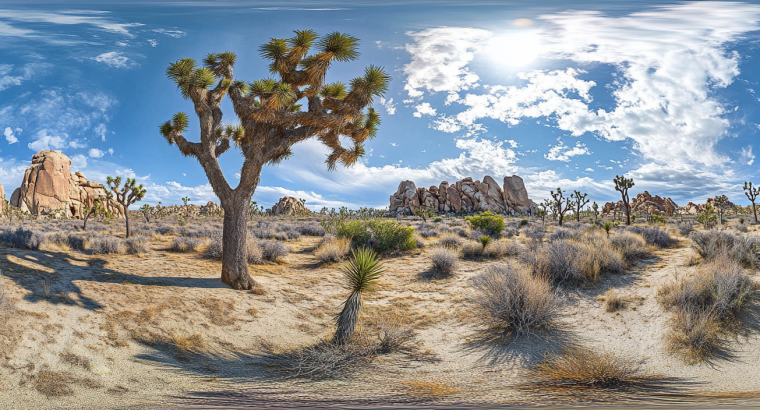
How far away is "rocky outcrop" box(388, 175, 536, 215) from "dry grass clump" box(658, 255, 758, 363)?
71467 mm

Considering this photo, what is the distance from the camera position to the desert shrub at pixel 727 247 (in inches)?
361

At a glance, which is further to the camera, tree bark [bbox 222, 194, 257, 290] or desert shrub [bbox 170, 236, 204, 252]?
desert shrub [bbox 170, 236, 204, 252]

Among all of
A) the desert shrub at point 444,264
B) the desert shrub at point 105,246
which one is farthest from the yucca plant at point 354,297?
the desert shrub at point 105,246

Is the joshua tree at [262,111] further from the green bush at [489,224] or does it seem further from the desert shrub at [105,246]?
the green bush at [489,224]

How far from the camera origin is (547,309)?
732cm

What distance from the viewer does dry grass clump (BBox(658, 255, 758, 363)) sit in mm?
5953

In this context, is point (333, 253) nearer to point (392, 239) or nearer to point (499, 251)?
point (392, 239)

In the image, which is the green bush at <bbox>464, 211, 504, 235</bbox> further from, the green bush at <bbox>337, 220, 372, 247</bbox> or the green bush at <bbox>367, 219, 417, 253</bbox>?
the green bush at <bbox>337, 220, 372, 247</bbox>

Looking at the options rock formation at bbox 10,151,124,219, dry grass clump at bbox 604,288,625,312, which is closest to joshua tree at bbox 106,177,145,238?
dry grass clump at bbox 604,288,625,312

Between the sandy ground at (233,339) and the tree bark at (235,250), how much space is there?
587 mm

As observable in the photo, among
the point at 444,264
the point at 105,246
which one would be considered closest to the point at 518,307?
the point at 444,264

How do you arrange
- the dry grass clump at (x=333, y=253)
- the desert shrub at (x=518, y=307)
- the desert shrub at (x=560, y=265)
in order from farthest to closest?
the dry grass clump at (x=333, y=253)
the desert shrub at (x=560, y=265)
the desert shrub at (x=518, y=307)

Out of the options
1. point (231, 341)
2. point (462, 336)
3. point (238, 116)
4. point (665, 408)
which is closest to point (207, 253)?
point (238, 116)

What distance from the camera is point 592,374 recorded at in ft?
16.8
